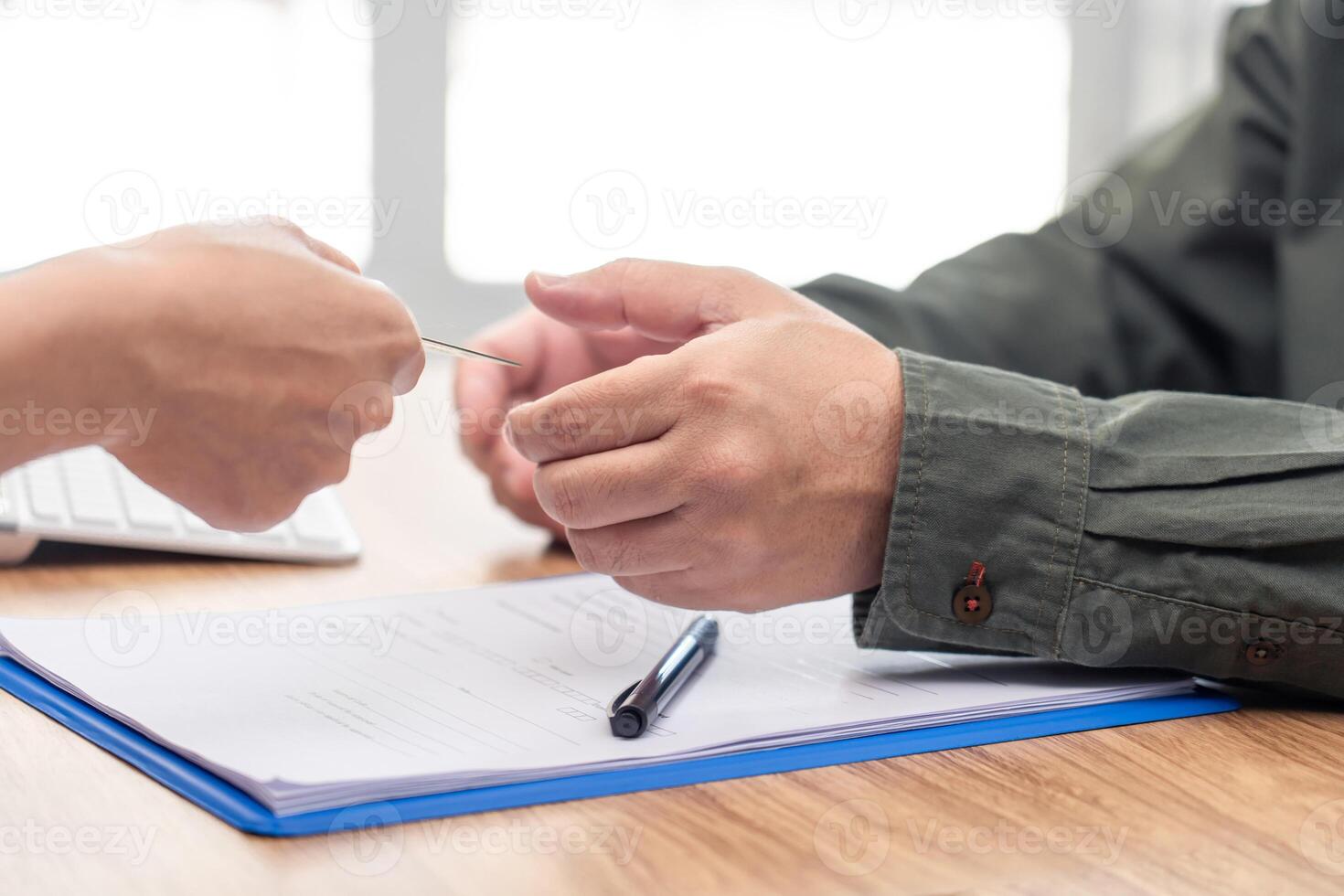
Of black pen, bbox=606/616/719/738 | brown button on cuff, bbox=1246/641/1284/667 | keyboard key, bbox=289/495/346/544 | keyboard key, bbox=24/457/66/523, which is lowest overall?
keyboard key, bbox=289/495/346/544

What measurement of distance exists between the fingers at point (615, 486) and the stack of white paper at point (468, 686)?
0.08 metres

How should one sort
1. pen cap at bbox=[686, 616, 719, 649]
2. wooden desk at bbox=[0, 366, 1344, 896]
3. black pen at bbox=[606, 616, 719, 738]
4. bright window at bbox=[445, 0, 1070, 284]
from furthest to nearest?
bright window at bbox=[445, 0, 1070, 284], pen cap at bbox=[686, 616, 719, 649], black pen at bbox=[606, 616, 719, 738], wooden desk at bbox=[0, 366, 1344, 896]

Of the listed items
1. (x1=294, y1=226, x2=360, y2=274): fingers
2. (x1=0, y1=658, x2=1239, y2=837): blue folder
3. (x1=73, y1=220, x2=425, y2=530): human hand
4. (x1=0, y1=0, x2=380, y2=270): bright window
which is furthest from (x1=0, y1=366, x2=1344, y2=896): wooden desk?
(x1=0, y1=0, x2=380, y2=270): bright window

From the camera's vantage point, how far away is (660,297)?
67 centimetres

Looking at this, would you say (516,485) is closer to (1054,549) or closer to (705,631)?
(705,631)

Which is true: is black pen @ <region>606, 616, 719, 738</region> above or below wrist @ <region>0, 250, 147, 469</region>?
below

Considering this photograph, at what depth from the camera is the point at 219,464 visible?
541 millimetres

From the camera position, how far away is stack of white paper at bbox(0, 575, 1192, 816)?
1.57 feet

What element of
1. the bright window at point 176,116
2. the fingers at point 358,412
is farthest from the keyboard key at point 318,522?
the bright window at point 176,116

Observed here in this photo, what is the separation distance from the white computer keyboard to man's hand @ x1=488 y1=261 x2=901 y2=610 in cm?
28

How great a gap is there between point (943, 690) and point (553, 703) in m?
0.19

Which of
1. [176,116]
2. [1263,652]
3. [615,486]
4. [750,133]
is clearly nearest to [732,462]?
[615,486]

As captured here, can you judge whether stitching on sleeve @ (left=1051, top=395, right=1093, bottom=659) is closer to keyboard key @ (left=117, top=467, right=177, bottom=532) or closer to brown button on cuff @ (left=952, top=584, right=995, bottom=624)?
brown button on cuff @ (left=952, top=584, right=995, bottom=624)

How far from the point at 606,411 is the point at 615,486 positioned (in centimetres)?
4
